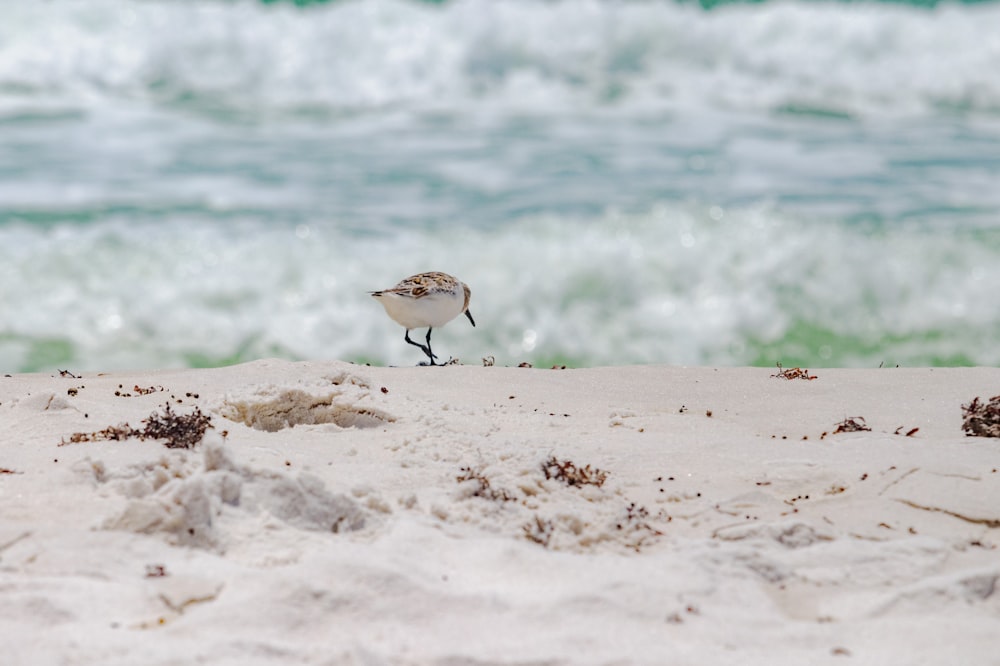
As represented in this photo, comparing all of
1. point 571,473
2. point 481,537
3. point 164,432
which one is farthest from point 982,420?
point 164,432

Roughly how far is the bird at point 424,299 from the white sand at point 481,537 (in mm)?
1456

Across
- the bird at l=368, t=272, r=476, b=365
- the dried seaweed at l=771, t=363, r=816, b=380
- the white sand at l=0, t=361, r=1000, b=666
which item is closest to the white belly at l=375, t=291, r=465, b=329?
the bird at l=368, t=272, r=476, b=365

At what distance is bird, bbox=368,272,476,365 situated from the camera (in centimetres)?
627

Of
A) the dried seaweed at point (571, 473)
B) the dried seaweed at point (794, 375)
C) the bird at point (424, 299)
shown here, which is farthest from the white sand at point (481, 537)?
the bird at point (424, 299)

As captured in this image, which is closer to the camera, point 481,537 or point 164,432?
point 481,537

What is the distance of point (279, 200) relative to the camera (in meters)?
13.1

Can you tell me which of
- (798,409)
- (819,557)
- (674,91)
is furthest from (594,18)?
(819,557)

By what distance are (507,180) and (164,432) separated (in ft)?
33.3

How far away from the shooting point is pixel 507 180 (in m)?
13.9

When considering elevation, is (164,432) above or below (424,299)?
below

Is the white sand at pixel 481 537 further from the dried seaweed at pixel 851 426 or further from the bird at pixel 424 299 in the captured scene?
the bird at pixel 424 299

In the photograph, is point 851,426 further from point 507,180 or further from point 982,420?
point 507,180

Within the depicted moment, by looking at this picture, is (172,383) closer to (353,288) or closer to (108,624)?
(108,624)

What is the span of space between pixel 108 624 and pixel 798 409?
10.7 feet
